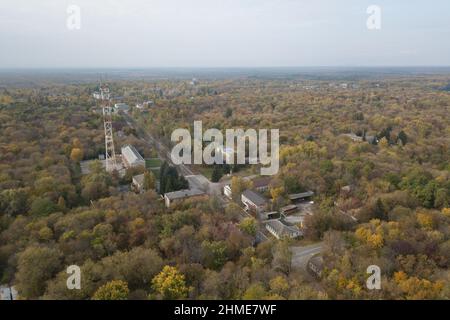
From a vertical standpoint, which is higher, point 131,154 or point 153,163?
point 131,154

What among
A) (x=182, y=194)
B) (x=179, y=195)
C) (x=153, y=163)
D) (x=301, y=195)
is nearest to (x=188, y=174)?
(x=153, y=163)

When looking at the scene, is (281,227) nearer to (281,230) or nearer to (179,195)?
(281,230)

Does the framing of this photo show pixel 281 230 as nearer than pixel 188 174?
Yes

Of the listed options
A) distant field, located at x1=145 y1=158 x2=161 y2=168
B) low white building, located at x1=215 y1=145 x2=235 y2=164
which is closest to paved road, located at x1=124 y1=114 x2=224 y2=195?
distant field, located at x1=145 y1=158 x2=161 y2=168

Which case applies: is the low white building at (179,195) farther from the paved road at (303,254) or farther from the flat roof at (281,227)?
the paved road at (303,254)

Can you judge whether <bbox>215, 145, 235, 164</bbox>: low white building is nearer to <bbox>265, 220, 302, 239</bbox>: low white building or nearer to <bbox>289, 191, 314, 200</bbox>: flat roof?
<bbox>289, 191, 314, 200</bbox>: flat roof
